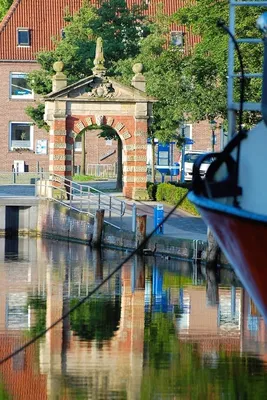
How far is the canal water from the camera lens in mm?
21031

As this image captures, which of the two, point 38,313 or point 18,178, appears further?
point 18,178

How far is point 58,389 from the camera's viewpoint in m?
20.6

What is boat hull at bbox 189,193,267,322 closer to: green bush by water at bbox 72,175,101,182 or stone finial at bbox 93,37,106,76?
stone finial at bbox 93,37,106,76

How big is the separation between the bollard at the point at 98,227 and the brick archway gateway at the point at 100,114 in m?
6.84

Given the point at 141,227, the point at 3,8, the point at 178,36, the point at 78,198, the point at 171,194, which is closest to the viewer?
the point at 141,227

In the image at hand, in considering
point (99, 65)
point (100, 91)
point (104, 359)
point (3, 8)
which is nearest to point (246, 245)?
point (104, 359)

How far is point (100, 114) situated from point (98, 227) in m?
7.63

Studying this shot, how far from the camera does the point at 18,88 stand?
272 ft

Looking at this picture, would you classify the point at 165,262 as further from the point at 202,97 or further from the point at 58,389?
the point at 58,389

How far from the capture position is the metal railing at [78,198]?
161 ft

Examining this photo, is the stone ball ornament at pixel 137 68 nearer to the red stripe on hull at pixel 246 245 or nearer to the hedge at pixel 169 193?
the hedge at pixel 169 193

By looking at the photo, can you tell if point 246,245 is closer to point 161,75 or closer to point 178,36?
point 161,75

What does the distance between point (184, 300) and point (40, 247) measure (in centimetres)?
1609

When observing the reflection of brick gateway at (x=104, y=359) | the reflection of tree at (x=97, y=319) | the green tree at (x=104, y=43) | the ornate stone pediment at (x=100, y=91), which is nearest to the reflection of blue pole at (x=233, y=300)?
the reflection of brick gateway at (x=104, y=359)
